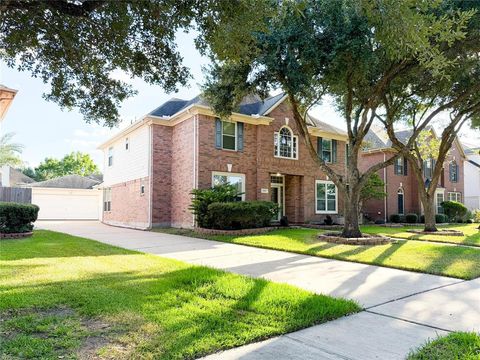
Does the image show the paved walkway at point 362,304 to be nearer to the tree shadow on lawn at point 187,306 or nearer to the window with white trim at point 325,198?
the tree shadow on lawn at point 187,306

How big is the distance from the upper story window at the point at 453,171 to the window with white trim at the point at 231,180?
24.7 m

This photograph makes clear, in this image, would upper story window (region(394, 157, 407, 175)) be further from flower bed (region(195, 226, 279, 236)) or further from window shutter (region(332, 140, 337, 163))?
flower bed (region(195, 226, 279, 236))

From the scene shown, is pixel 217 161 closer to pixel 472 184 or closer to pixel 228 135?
pixel 228 135

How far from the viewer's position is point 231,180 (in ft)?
61.6

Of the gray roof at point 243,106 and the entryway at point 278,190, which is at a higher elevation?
the gray roof at point 243,106

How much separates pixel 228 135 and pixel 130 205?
→ 7.73 meters

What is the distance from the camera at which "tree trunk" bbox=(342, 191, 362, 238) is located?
13234 mm

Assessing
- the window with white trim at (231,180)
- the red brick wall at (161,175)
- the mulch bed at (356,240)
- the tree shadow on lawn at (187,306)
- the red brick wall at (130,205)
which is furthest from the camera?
the red brick wall at (130,205)

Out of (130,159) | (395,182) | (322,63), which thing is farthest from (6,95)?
(395,182)

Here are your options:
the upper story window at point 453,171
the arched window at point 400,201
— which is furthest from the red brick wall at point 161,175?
the upper story window at point 453,171

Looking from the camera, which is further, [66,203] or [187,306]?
[66,203]

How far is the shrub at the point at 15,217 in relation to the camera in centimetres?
1280

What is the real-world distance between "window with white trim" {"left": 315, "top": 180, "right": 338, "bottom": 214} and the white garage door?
21021 mm

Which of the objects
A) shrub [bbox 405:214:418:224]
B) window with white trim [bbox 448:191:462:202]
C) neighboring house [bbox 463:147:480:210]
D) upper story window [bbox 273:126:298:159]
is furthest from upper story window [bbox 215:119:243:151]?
neighboring house [bbox 463:147:480:210]
